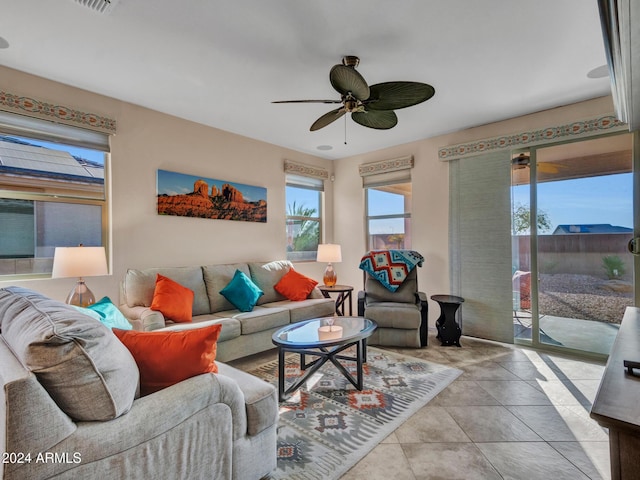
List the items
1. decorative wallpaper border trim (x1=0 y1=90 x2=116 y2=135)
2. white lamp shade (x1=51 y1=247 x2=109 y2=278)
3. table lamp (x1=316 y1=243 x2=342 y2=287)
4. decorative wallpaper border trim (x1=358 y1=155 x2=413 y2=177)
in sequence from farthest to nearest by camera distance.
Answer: table lamp (x1=316 y1=243 x2=342 y2=287), decorative wallpaper border trim (x1=358 y1=155 x2=413 y2=177), decorative wallpaper border trim (x1=0 y1=90 x2=116 y2=135), white lamp shade (x1=51 y1=247 x2=109 y2=278)

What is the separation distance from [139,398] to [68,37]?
8.14 feet

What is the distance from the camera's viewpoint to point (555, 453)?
179 centimetres

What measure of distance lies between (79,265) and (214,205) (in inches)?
65.3

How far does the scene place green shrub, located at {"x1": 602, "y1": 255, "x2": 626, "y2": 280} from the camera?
10.3 feet

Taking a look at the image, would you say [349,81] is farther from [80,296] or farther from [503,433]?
[80,296]

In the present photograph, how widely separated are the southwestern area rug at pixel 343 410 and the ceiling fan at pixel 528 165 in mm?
2441

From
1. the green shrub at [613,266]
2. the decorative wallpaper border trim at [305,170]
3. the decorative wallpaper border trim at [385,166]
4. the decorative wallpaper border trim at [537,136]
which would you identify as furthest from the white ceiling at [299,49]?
the green shrub at [613,266]

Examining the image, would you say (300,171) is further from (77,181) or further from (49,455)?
(49,455)

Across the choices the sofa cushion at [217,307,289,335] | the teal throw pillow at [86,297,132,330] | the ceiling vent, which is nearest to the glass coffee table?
the sofa cushion at [217,307,289,335]

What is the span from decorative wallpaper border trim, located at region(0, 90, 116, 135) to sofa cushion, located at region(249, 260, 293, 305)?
82.8 inches

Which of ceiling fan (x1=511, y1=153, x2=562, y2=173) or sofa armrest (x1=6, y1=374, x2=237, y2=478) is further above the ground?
ceiling fan (x1=511, y1=153, x2=562, y2=173)

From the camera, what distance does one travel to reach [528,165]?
367cm

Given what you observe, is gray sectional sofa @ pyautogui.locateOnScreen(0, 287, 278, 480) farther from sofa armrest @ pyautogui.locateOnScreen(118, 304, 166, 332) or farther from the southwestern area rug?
sofa armrest @ pyautogui.locateOnScreen(118, 304, 166, 332)

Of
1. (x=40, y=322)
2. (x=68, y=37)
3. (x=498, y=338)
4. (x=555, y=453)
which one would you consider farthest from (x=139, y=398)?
(x=498, y=338)
